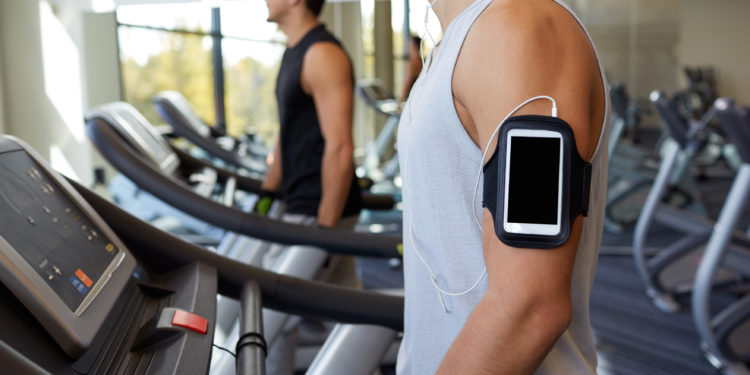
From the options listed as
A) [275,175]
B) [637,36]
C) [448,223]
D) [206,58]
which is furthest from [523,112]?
[637,36]

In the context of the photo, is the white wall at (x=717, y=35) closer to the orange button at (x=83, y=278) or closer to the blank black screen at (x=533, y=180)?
the blank black screen at (x=533, y=180)

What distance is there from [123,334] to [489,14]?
1.98 ft

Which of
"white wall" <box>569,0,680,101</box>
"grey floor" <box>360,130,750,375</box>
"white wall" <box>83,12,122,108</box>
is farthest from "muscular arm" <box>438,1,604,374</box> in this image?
"white wall" <box>569,0,680,101</box>

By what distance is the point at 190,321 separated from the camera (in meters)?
0.89

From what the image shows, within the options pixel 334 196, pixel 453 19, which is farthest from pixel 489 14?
pixel 334 196

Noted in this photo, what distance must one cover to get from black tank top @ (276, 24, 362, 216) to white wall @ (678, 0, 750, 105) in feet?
22.4

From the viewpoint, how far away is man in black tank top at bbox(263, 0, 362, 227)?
215cm

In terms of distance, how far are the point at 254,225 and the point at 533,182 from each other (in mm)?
1112

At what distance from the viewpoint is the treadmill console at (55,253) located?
0.73 m

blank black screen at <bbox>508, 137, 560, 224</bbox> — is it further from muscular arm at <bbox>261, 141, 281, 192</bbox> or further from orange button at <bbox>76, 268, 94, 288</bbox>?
A: muscular arm at <bbox>261, 141, 281, 192</bbox>

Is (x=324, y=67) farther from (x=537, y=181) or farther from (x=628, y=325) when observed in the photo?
(x=628, y=325)

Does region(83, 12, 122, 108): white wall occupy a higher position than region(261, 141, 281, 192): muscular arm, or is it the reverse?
region(83, 12, 122, 108): white wall

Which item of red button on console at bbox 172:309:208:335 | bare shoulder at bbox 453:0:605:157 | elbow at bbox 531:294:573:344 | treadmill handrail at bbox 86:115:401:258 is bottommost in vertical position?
treadmill handrail at bbox 86:115:401:258

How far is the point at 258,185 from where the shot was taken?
2762mm
